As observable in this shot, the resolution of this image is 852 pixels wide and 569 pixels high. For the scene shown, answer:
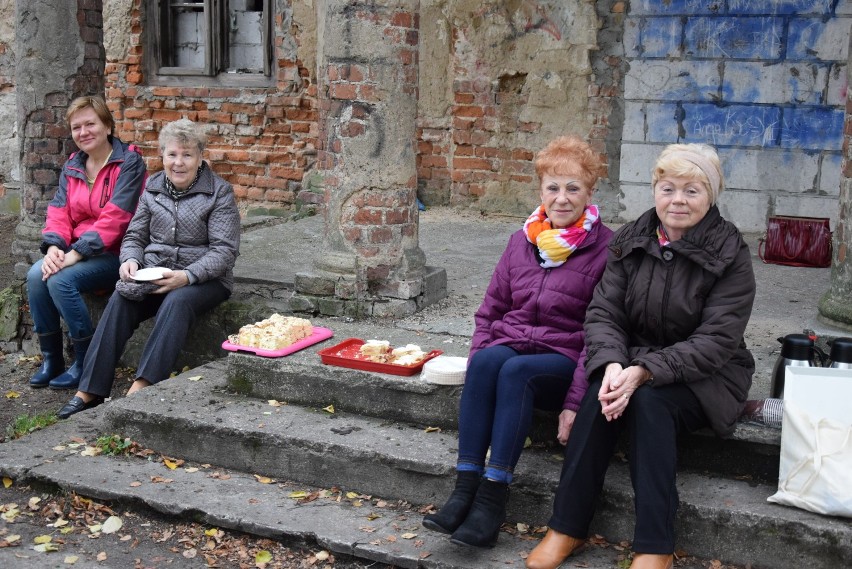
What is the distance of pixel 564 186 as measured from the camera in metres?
4.11

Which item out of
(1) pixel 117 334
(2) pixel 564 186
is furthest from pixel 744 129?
(1) pixel 117 334

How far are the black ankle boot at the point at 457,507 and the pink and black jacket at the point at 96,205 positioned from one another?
3043 millimetres

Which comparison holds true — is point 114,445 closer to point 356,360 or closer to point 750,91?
point 356,360

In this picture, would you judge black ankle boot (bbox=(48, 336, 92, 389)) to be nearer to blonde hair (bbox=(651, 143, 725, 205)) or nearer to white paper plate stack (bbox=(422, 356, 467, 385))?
white paper plate stack (bbox=(422, 356, 467, 385))

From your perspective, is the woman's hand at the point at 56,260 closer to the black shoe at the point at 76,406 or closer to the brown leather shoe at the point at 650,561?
the black shoe at the point at 76,406

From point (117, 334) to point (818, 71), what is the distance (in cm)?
549

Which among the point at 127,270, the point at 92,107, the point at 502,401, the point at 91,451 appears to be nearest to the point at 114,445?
the point at 91,451

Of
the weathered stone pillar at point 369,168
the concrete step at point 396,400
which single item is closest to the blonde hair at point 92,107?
the weathered stone pillar at point 369,168

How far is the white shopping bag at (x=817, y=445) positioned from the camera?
3555 millimetres

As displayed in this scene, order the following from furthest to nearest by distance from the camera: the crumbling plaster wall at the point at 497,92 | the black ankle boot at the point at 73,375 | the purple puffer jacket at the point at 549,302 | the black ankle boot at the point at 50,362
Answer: the crumbling plaster wall at the point at 497,92 < the black ankle boot at the point at 50,362 < the black ankle boot at the point at 73,375 < the purple puffer jacket at the point at 549,302

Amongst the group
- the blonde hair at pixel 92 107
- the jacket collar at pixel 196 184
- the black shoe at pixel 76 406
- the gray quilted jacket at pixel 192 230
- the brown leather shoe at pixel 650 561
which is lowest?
the black shoe at pixel 76 406

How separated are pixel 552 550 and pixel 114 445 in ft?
7.45

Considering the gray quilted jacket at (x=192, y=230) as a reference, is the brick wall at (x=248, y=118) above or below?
above

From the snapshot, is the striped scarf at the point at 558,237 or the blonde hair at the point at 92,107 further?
the blonde hair at the point at 92,107
